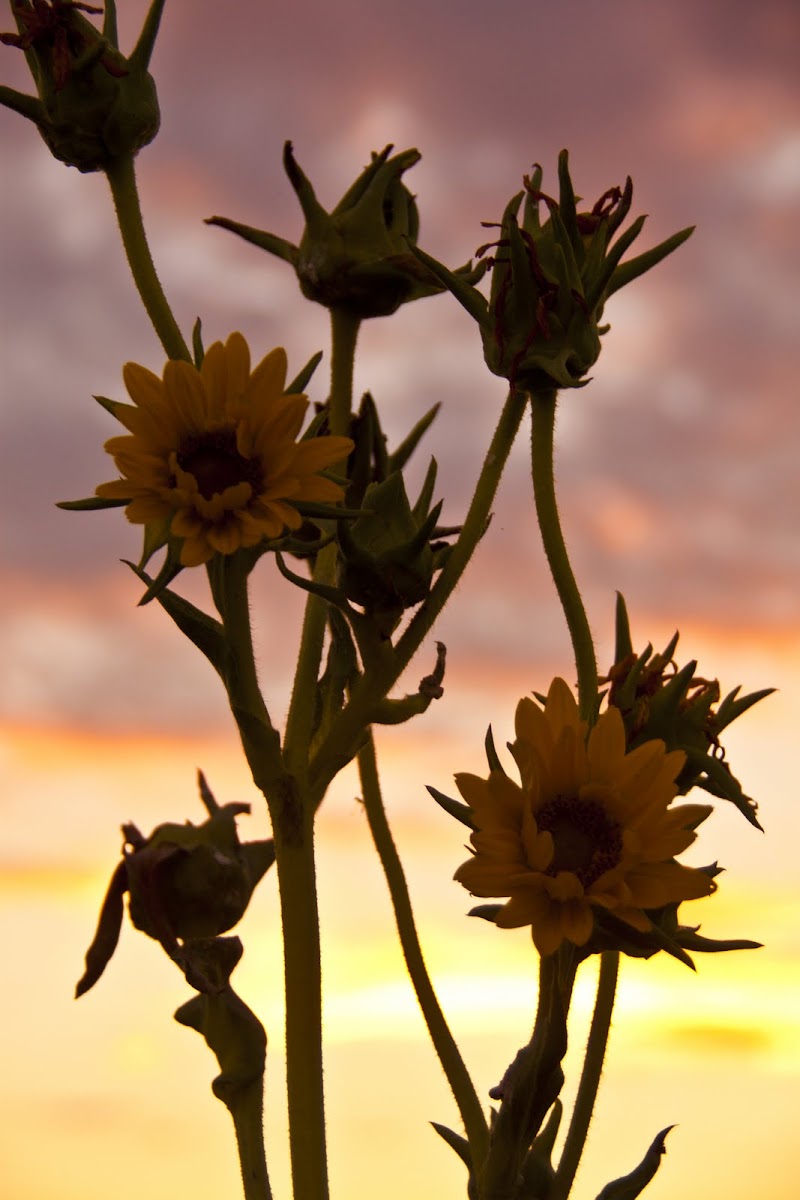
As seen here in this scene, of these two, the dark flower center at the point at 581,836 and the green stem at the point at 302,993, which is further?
the green stem at the point at 302,993

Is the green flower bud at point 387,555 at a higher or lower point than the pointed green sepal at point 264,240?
lower

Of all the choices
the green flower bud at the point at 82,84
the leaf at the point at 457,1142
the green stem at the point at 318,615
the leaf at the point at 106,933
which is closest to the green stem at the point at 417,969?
the leaf at the point at 457,1142

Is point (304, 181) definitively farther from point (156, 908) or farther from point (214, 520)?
point (156, 908)

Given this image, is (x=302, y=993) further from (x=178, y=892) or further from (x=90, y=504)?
(x=90, y=504)

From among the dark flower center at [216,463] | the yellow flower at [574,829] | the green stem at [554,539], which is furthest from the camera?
the green stem at [554,539]

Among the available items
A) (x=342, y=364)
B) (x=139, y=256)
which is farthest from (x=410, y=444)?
(x=139, y=256)

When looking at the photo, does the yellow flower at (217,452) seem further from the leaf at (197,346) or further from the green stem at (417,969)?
the green stem at (417,969)

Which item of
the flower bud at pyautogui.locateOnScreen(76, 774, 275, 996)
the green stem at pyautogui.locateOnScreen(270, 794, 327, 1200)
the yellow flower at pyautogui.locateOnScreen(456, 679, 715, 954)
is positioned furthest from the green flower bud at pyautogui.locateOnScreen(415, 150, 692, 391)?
the flower bud at pyautogui.locateOnScreen(76, 774, 275, 996)

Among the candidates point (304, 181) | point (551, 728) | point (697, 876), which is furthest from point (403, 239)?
point (697, 876)
